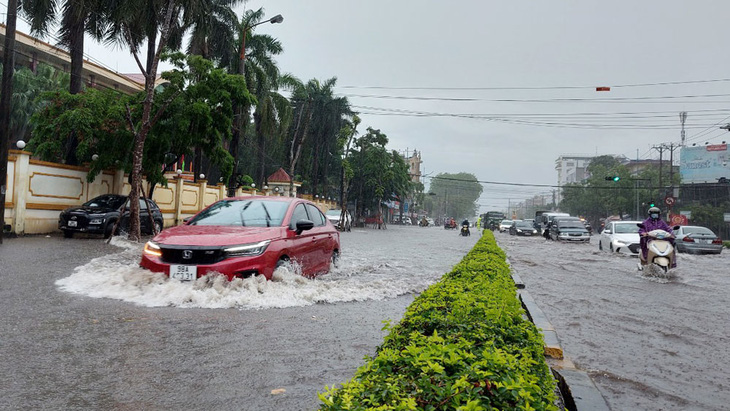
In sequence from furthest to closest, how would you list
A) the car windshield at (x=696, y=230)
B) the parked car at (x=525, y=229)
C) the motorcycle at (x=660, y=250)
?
1. the parked car at (x=525, y=229)
2. the car windshield at (x=696, y=230)
3. the motorcycle at (x=660, y=250)

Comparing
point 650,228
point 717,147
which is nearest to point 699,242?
point 650,228

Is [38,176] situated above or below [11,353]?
above

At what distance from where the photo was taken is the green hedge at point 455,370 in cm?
184

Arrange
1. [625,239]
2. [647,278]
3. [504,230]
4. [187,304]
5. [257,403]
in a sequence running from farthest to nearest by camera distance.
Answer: [504,230], [625,239], [647,278], [187,304], [257,403]

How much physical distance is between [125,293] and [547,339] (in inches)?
196

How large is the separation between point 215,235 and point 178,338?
2.23 meters

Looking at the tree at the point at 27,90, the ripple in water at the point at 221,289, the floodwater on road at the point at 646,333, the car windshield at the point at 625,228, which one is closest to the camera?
the floodwater on road at the point at 646,333

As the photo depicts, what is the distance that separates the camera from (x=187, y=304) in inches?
236

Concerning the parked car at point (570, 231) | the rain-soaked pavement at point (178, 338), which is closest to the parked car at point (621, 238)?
the parked car at point (570, 231)

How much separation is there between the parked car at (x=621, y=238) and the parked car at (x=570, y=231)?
24.4ft

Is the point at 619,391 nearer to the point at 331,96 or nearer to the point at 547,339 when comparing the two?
the point at 547,339

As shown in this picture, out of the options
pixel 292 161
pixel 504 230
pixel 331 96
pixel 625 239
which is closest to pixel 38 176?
pixel 625 239

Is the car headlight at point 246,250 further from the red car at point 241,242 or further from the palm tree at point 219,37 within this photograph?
the palm tree at point 219,37

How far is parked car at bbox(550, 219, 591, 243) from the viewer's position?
2870 centimetres
